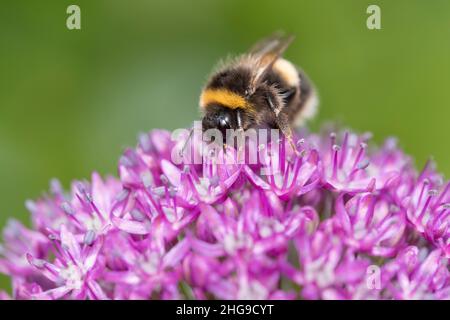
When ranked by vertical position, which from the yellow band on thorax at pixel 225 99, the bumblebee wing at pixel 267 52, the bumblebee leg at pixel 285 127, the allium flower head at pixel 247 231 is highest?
the bumblebee wing at pixel 267 52

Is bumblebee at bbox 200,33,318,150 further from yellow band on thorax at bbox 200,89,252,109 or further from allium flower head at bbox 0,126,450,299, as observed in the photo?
allium flower head at bbox 0,126,450,299

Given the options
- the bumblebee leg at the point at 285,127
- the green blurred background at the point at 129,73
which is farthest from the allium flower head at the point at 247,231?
the green blurred background at the point at 129,73

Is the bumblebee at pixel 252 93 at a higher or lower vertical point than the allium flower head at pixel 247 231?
higher

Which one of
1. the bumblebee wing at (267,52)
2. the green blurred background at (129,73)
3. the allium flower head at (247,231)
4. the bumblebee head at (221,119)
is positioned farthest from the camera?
the green blurred background at (129,73)

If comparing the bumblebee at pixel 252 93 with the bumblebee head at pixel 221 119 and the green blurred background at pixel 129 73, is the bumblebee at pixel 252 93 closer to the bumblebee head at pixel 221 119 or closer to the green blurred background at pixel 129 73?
the bumblebee head at pixel 221 119

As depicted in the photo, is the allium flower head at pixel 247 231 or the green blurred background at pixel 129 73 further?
the green blurred background at pixel 129 73

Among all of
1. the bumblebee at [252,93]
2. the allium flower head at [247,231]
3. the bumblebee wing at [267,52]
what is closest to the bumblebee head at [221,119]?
the bumblebee at [252,93]

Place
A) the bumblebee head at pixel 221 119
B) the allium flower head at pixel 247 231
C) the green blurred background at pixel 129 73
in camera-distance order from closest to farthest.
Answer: the allium flower head at pixel 247 231
the bumblebee head at pixel 221 119
the green blurred background at pixel 129 73

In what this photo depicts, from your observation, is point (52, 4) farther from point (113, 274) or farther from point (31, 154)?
point (113, 274)
